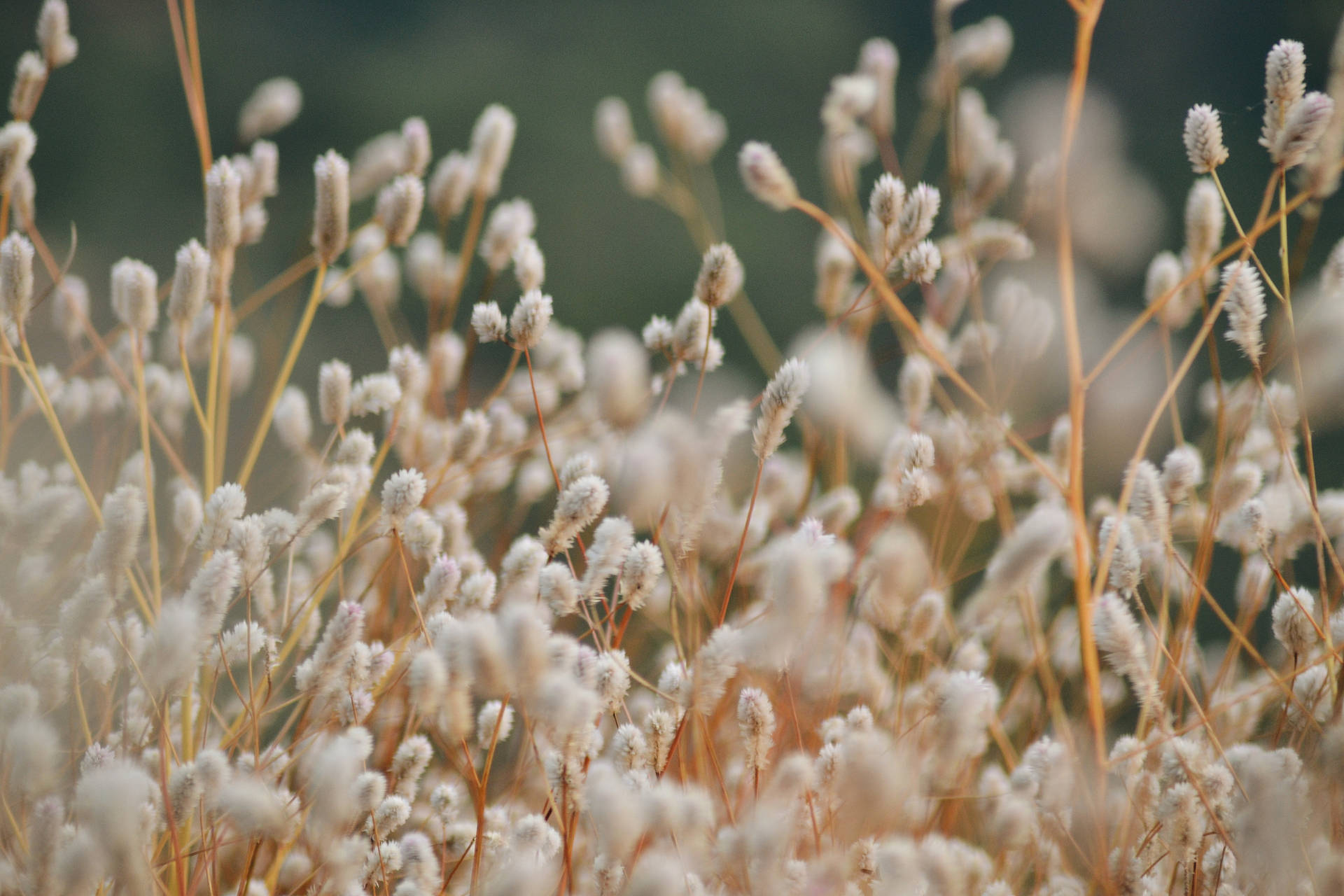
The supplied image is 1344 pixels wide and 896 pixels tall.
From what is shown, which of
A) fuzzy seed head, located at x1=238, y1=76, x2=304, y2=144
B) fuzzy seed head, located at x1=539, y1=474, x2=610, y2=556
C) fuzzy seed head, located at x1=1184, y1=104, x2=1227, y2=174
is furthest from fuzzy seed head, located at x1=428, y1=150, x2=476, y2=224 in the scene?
fuzzy seed head, located at x1=1184, y1=104, x2=1227, y2=174

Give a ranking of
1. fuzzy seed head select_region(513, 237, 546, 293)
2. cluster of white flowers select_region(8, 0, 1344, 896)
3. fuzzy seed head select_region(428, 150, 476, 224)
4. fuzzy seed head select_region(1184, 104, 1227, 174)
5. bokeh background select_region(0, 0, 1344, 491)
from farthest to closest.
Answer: bokeh background select_region(0, 0, 1344, 491) → fuzzy seed head select_region(428, 150, 476, 224) → fuzzy seed head select_region(513, 237, 546, 293) → fuzzy seed head select_region(1184, 104, 1227, 174) → cluster of white flowers select_region(8, 0, 1344, 896)

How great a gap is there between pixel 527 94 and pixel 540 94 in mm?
33

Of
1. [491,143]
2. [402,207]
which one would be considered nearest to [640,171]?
[491,143]

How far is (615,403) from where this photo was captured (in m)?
0.35

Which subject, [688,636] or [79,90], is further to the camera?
[79,90]

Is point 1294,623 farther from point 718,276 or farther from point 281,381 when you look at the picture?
point 281,381

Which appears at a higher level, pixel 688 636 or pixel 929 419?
pixel 929 419

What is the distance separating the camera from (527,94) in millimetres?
2299

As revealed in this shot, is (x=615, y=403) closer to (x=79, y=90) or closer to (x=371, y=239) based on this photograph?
(x=371, y=239)

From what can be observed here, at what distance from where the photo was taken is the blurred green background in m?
1.98

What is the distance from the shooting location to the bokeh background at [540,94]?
1.95m

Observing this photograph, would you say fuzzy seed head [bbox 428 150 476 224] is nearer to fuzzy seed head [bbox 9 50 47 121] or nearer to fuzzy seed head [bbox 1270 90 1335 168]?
fuzzy seed head [bbox 9 50 47 121]

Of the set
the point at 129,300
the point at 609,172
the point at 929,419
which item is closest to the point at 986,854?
the point at 929,419

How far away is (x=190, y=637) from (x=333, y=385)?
9.0 inches
